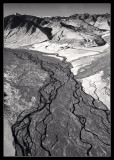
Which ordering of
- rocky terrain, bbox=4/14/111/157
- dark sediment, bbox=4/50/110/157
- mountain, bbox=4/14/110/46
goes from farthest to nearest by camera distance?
mountain, bbox=4/14/110/46 < rocky terrain, bbox=4/14/111/157 < dark sediment, bbox=4/50/110/157

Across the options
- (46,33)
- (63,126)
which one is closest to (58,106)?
(63,126)

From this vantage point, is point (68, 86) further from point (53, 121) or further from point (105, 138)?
point (105, 138)

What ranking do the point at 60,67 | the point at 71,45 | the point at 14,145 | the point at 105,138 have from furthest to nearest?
the point at 71,45
the point at 60,67
the point at 105,138
the point at 14,145

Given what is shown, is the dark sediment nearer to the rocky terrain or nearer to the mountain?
the rocky terrain

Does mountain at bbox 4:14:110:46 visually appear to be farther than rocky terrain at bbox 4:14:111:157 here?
Yes

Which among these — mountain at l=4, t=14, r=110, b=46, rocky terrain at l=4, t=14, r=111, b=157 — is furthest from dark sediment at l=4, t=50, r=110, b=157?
mountain at l=4, t=14, r=110, b=46

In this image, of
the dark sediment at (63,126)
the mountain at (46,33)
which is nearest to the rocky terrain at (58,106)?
the dark sediment at (63,126)

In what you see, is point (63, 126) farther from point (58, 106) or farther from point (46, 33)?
point (46, 33)

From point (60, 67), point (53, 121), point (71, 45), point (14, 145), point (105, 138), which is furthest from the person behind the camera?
point (71, 45)

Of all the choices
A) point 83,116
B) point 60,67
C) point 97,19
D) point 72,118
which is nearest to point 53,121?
point 72,118

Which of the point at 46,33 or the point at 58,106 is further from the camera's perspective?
the point at 46,33

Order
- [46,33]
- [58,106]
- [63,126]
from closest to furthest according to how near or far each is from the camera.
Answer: [63,126] → [58,106] → [46,33]
